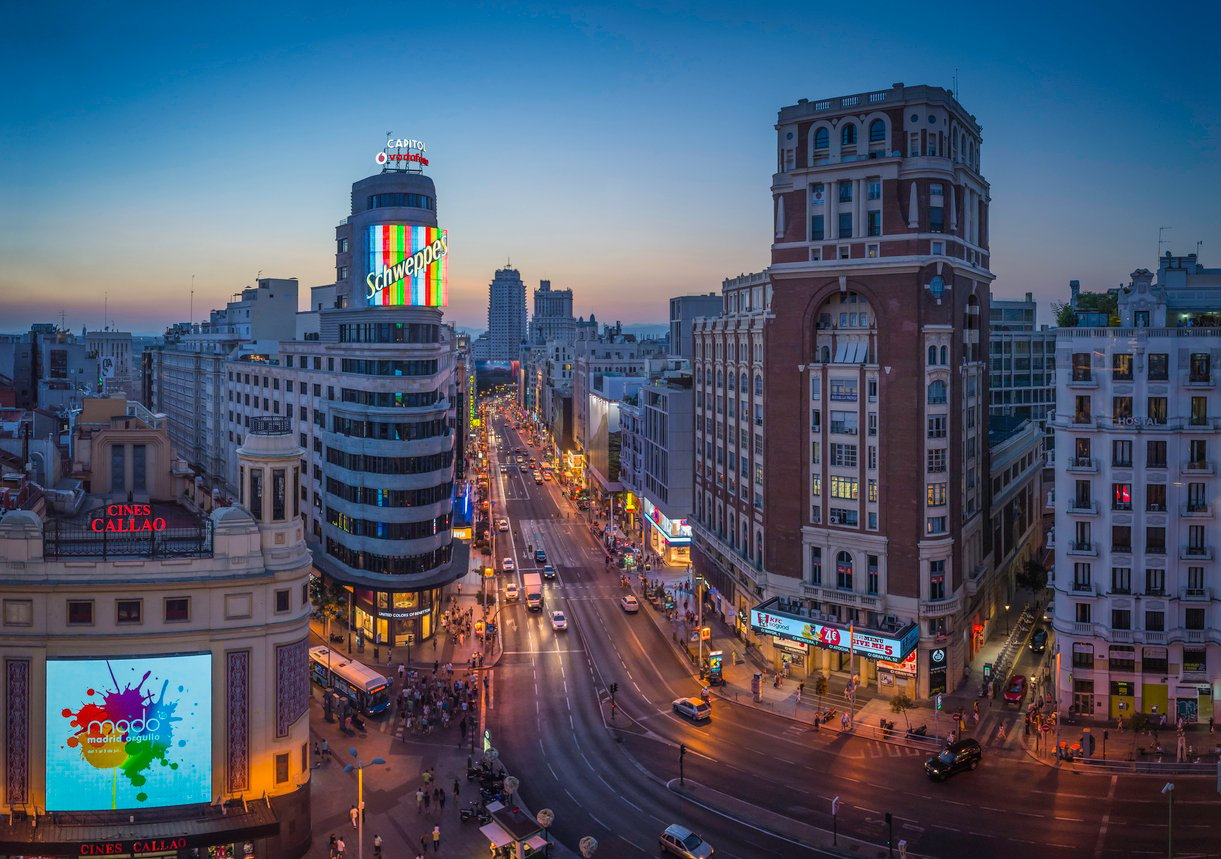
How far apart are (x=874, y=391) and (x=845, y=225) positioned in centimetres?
1410

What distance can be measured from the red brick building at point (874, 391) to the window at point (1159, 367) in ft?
46.4

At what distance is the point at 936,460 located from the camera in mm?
75438

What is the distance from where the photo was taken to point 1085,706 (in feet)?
225

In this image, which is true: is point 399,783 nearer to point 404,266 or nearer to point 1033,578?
point 404,266

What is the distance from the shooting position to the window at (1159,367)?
221 feet

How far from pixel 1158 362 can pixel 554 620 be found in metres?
57.7

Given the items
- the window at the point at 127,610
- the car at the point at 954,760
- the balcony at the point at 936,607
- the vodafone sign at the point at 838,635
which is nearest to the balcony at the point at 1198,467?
the balcony at the point at 936,607

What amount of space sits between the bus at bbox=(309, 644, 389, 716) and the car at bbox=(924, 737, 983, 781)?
1541 inches

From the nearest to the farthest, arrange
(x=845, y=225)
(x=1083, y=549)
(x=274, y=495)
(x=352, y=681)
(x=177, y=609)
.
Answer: (x=177, y=609) < (x=274, y=495) < (x=1083, y=549) < (x=352, y=681) < (x=845, y=225)

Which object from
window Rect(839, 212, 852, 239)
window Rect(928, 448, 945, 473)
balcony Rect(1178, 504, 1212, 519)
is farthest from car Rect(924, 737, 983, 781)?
window Rect(839, 212, 852, 239)

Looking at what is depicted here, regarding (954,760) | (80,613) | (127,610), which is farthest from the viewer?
(954,760)

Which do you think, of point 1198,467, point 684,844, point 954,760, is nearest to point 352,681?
point 684,844

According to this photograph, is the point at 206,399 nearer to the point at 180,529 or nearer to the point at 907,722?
the point at 180,529

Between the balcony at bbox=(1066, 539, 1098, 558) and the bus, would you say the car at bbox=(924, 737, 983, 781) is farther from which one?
the bus
